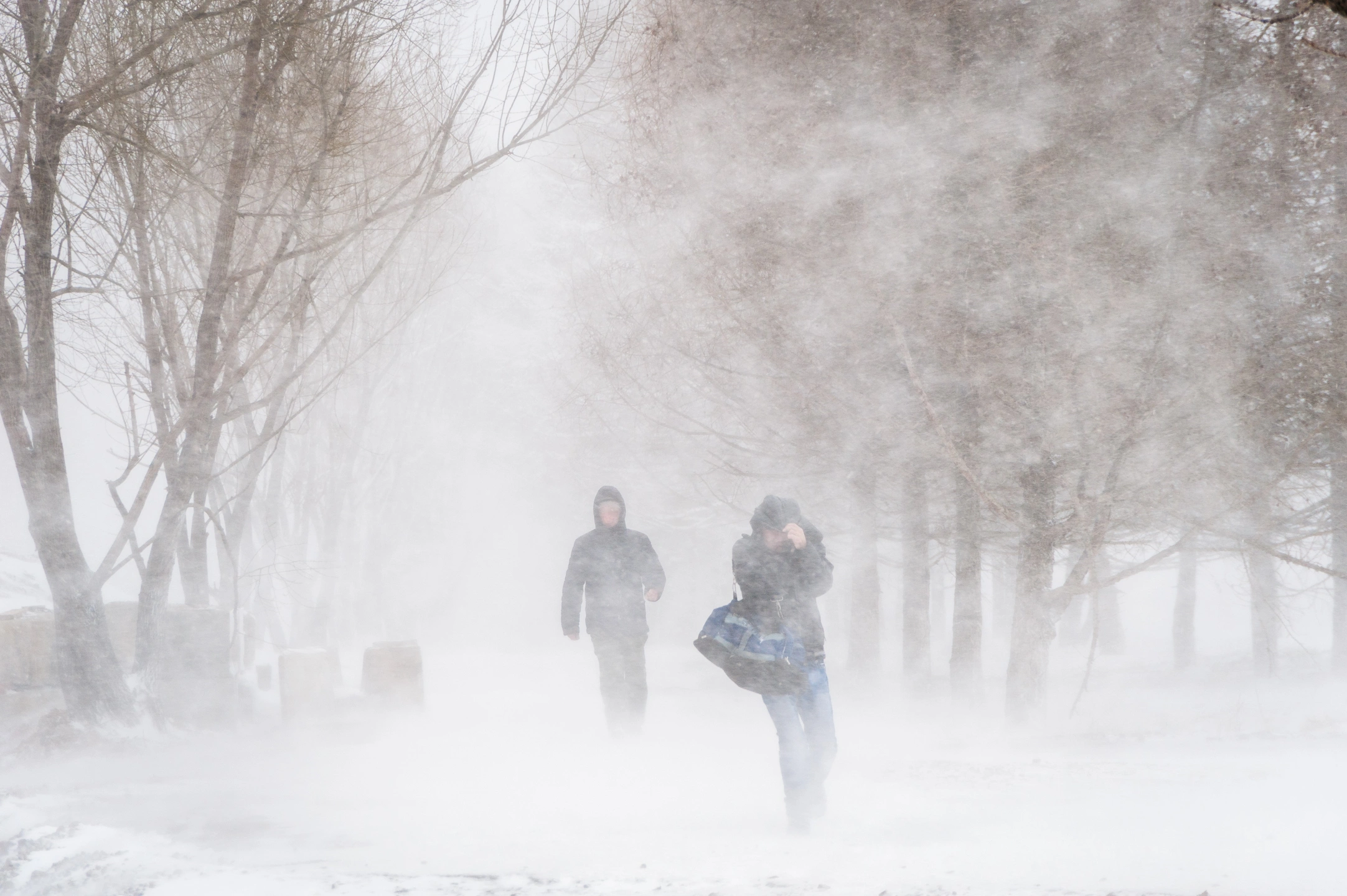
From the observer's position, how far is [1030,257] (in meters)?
7.15

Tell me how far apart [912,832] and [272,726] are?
6.20 meters

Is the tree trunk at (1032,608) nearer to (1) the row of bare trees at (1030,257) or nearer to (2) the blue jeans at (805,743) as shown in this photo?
(1) the row of bare trees at (1030,257)

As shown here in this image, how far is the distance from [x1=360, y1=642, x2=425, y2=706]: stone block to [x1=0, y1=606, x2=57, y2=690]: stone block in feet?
8.72

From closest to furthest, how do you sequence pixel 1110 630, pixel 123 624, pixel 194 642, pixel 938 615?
1. pixel 194 642
2. pixel 123 624
3. pixel 1110 630
4. pixel 938 615

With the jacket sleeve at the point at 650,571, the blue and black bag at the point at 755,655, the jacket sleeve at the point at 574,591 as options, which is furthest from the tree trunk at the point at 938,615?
the blue and black bag at the point at 755,655

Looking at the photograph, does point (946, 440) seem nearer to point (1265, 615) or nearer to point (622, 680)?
point (622, 680)

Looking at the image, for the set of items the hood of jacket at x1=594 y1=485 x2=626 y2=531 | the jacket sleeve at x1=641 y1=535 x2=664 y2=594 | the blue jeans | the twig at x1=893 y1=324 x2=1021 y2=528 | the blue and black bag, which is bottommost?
the blue jeans

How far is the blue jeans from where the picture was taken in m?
4.48

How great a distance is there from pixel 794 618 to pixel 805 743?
589mm

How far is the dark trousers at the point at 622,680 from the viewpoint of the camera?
276 inches

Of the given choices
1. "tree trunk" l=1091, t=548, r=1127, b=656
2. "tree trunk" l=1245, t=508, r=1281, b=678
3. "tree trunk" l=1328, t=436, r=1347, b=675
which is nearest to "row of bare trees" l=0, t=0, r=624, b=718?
"tree trunk" l=1328, t=436, r=1347, b=675

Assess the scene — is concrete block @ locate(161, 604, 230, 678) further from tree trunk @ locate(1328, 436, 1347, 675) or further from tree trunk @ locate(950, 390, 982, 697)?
tree trunk @ locate(1328, 436, 1347, 675)

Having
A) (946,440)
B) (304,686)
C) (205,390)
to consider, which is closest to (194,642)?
(304,686)

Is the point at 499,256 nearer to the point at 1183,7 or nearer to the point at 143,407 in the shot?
the point at 143,407
